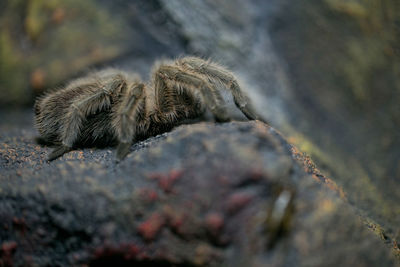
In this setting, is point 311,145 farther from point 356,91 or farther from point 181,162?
point 181,162

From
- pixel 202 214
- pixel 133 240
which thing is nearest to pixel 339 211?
pixel 202 214

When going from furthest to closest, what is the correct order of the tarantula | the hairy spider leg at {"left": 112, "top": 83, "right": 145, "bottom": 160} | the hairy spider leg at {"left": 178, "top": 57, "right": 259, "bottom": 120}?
the hairy spider leg at {"left": 178, "top": 57, "right": 259, "bottom": 120}
the tarantula
the hairy spider leg at {"left": 112, "top": 83, "right": 145, "bottom": 160}

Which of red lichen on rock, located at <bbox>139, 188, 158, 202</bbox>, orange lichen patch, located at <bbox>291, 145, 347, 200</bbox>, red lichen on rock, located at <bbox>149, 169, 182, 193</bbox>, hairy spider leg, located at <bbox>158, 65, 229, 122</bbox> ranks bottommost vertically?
orange lichen patch, located at <bbox>291, 145, 347, 200</bbox>

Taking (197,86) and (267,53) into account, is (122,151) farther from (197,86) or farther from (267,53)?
(267,53)

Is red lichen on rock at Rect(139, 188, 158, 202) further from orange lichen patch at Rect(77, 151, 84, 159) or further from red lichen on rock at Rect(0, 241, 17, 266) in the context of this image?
orange lichen patch at Rect(77, 151, 84, 159)

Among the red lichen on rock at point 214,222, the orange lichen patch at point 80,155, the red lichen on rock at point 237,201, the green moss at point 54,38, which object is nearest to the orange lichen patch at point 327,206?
the red lichen on rock at point 237,201

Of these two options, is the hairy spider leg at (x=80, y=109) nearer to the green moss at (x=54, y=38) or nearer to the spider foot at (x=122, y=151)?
the spider foot at (x=122, y=151)

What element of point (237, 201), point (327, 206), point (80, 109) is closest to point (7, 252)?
point (80, 109)

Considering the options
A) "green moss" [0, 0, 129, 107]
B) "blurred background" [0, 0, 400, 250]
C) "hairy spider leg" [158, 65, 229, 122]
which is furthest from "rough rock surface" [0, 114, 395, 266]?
"green moss" [0, 0, 129, 107]
